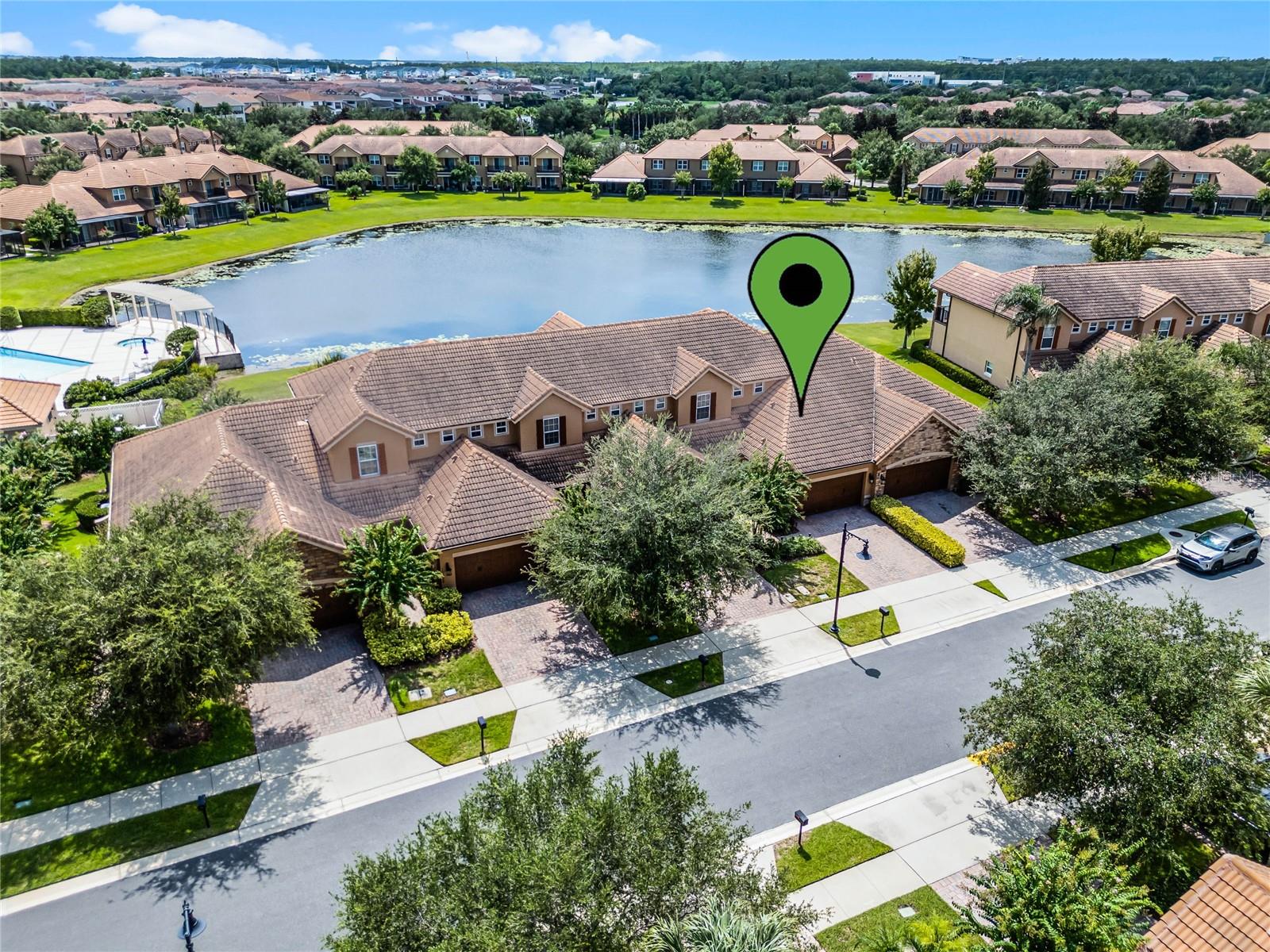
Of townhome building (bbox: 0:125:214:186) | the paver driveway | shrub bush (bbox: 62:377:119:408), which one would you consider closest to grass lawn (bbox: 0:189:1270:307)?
townhome building (bbox: 0:125:214:186)

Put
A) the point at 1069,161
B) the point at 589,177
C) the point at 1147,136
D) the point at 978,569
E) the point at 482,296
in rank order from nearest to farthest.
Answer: the point at 978,569 < the point at 482,296 < the point at 1069,161 < the point at 589,177 < the point at 1147,136

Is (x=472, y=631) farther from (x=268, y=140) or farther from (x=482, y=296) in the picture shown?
(x=268, y=140)

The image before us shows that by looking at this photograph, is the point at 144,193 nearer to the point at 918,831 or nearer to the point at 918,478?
the point at 918,478

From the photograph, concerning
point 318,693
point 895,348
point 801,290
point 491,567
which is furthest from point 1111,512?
point 318,693

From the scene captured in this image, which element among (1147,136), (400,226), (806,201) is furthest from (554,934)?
(1147,136)

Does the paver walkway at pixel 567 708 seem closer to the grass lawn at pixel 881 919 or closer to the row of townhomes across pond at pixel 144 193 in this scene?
the grass lawn at pixel 881 919

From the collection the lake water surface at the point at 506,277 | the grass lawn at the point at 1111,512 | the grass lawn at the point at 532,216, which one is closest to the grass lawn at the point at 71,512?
the lake water surface at the point at 506,277
